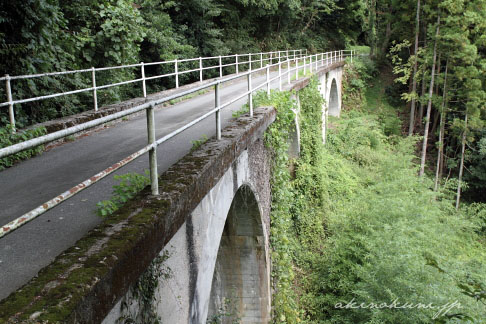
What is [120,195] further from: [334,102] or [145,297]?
[334,102]

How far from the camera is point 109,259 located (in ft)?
7.26

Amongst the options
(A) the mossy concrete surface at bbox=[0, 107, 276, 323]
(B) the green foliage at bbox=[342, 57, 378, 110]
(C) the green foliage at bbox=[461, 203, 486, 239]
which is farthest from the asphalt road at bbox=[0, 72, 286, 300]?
(B) the green foliage at bbox=[342, 57, 378, 110]

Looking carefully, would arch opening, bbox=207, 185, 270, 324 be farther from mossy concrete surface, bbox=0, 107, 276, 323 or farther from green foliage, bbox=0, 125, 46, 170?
mossy concrete surface, bbox=0, 107, 276, 323

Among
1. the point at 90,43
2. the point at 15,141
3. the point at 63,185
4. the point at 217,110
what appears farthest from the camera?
the point at 90,43

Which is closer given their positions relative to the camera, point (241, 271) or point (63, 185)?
point (63, 185)

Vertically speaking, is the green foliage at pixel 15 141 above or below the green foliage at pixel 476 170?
above

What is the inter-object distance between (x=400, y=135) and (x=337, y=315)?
2021 centimetres

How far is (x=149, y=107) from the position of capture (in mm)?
2805

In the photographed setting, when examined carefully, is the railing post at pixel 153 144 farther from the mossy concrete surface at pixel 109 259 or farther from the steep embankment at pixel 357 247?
the steep embankment at pixel 357 247

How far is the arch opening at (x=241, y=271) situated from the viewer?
8.12 m

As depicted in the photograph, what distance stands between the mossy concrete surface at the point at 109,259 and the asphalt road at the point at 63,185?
352mm

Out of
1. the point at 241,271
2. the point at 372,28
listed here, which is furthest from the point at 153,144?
the point at 372,28

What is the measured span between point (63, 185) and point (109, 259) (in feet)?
7.53

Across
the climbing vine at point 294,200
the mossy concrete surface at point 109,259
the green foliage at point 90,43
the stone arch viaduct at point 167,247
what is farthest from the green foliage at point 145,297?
the green foliage at point 90,43
